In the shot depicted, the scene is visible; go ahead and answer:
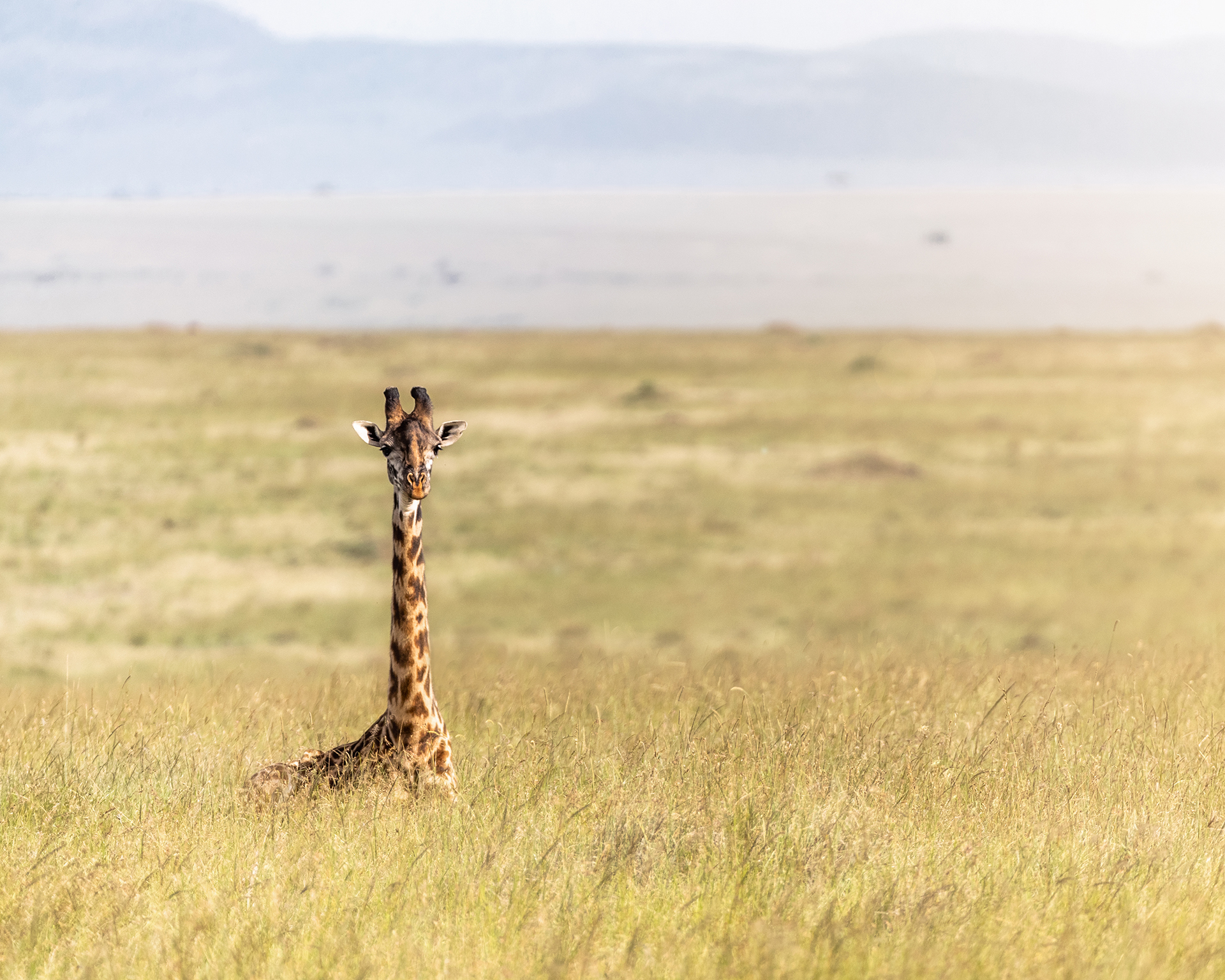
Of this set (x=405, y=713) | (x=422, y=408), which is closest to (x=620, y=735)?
(x=405, y=713)

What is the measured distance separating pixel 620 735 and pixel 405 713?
1.77 m

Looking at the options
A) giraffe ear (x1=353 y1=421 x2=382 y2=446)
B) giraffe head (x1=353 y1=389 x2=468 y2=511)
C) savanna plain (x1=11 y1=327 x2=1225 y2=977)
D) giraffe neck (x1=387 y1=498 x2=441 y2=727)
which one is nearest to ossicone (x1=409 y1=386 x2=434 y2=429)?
giraffe head (x1=353 y1=389 x2=468 y2=511)

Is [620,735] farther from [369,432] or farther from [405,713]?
[369,432]

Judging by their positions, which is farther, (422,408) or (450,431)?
(450,431)

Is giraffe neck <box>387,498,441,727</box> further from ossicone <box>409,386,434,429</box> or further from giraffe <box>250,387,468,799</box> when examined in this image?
ossicone <box>409,386,434,429</box>

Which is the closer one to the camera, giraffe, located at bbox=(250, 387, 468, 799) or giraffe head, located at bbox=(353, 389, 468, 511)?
giraffe head, located at bbox=(353, 389, 468, 511)

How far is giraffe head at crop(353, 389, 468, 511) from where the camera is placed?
5.47 m

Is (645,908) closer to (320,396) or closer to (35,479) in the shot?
(35,479)

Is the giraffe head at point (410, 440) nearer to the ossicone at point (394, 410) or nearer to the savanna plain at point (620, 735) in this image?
the ossicone at point (394, 410)

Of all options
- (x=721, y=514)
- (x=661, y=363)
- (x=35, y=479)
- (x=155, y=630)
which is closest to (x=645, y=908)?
(x=155, y=630)

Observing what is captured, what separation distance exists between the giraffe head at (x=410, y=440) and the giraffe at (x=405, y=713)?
0.05 meters

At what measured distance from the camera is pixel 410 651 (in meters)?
6.20

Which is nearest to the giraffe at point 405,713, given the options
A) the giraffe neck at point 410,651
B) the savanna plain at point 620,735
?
the giraffe neck at point 410,651

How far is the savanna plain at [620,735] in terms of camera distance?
4.95m
